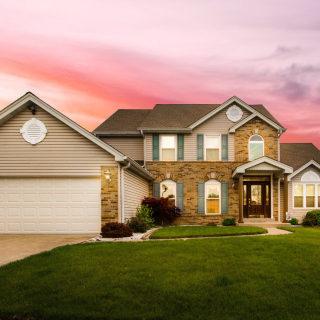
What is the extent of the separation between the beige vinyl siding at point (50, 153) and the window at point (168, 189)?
6385 mm

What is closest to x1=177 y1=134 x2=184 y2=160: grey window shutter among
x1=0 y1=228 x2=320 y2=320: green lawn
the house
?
the house

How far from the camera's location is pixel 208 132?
1856 cm

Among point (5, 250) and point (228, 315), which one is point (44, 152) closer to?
point (5, 250)

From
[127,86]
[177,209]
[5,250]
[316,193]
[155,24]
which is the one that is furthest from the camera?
[127,86]

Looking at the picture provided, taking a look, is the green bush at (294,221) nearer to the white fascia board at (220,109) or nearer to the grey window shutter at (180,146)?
the white fascia board at (220,109)

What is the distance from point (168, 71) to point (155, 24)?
6448 mm

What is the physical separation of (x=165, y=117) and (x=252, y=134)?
222 inches

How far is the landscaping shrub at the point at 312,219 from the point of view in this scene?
17125 millimetres

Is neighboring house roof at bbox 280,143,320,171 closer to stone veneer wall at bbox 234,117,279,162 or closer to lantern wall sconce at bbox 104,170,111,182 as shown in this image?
stone veneer wall at bbox 234,117,279,162

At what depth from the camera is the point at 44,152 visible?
12727mm

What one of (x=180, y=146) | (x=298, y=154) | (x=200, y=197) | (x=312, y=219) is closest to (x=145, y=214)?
(x=200, y=197)

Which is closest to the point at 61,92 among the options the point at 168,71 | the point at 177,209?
the point at 168,71

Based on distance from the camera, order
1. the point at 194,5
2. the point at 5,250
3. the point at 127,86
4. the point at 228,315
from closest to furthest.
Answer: the point at 228,315 < the point at 5,250 < the point at 194,5 < the point at 127,86

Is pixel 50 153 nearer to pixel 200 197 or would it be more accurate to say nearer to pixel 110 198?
pixel 110 198
